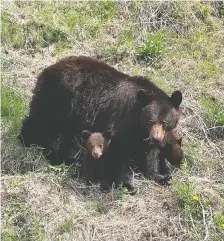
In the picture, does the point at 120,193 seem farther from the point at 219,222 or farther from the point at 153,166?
the point at 219,222

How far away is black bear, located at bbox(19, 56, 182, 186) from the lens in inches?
317

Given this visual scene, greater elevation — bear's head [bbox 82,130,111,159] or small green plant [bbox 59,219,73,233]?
bear's head [bbox 82,130,111,159]

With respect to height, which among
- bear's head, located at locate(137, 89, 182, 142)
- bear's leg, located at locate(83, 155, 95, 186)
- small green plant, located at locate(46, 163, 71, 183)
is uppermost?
bear's head, located at locate(137, 89, 182, 142)

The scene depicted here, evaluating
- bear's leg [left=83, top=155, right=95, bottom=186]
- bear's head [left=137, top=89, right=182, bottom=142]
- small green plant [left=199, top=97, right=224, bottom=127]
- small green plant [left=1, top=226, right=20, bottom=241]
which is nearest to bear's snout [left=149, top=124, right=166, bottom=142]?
bear's head [left=137, top=89, right=182, bottom=142]

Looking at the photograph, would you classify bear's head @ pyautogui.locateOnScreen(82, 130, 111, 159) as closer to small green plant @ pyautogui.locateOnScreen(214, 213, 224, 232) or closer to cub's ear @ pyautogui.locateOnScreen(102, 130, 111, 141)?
cub's ear @ pyautogui.locateOnScreen(102, 130, 111, 141)

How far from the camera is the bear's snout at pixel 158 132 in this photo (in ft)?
25.4

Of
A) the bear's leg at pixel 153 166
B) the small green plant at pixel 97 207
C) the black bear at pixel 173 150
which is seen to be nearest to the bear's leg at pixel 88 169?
the small green plant at pixel 97 207

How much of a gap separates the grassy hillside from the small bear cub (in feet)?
0.51

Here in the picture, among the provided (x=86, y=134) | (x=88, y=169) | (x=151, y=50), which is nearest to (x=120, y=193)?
(x=88, y=169)

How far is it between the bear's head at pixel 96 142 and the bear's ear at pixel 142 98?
59cm

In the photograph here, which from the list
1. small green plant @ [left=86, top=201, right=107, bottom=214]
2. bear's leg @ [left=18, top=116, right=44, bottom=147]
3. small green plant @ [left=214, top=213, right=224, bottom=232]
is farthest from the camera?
bear's leg @ [left=18, top=116, right=44, bottom=147]

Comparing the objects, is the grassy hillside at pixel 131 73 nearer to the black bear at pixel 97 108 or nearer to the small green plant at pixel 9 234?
the small green plant at pixel 9 234

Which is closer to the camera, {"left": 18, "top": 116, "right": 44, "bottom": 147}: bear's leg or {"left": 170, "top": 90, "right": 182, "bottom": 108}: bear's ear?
{"left": 170, "top": 90, "right": 182, "bottom": 108}: bear's ear

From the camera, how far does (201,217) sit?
7398 mm
